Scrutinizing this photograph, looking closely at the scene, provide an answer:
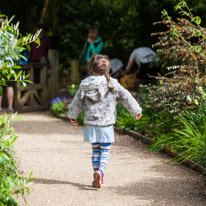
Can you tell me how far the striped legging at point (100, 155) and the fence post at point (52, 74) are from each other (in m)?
7.36

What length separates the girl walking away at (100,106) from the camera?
502 cm

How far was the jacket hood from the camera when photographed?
5.02m

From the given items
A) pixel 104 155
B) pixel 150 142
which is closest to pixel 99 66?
pixel 104 155

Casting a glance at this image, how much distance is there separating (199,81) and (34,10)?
33.4 ft

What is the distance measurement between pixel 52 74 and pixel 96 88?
7.41 m

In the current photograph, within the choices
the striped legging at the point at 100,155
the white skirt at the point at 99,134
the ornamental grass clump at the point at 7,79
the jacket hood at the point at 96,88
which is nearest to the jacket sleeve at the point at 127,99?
the jacket hood at the point at 96,88

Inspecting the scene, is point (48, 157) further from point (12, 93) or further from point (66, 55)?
point (66, 55)

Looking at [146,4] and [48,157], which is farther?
[146,4]

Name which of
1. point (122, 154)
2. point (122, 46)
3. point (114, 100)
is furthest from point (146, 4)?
point (114, 100)

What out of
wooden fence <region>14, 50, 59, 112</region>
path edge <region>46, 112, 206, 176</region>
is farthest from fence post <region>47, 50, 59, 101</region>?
path edge <region>46, 112, 206, 176</region>

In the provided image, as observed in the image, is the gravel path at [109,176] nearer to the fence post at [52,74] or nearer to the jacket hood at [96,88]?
the jacket hood at [96,88]

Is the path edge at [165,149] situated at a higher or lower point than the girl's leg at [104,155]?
lower

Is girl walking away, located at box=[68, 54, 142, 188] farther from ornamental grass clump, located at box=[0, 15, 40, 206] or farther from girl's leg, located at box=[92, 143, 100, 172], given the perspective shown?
ornamental grass clump, located at box=[0, 15, 40, 206]

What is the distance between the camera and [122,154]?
6754 mm
